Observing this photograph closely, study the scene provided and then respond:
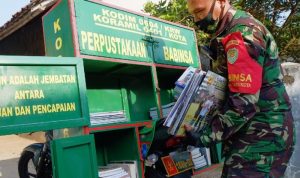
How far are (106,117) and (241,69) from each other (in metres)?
1.98

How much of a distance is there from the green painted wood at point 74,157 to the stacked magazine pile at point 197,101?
0.80m

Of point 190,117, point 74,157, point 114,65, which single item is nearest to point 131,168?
point 74,157

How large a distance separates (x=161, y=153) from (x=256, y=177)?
1.51 metres

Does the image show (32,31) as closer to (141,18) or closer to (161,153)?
(141,18)

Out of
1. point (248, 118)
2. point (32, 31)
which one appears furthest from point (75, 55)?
point (32, 31)

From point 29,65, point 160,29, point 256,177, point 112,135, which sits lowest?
point 256,177

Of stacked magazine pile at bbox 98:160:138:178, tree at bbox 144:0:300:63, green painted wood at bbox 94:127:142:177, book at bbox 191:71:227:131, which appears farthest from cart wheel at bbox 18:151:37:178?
tree at bbox 144:0:300:63

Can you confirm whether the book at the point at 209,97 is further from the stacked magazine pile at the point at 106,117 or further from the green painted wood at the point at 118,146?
the stacked magazine pile at the point at 106,117

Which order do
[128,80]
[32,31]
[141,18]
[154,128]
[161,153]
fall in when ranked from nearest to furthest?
1. [154,128]
2. [161,153]
3. [141,18]
4. [128,80]
5. [32,31]

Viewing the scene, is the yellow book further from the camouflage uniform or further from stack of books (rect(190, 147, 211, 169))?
Result: stack of books (rect(190, 147, 211, 169))

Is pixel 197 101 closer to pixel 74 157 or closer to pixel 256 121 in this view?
pixel 256 121

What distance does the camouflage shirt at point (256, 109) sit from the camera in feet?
6.32

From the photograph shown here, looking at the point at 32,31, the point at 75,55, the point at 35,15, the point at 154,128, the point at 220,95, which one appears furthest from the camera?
the point at 32,31

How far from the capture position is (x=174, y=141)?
320 centimetres
